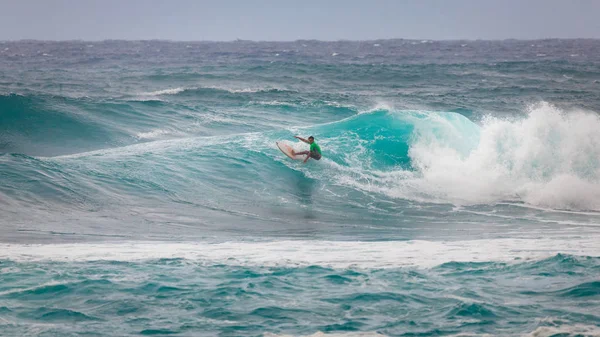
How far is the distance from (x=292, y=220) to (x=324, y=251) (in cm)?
342

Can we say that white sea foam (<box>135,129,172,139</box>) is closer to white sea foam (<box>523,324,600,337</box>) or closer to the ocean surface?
the ocean surface

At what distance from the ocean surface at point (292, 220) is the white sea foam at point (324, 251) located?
0.06 m

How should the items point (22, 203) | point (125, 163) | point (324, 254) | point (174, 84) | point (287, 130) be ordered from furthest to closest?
point (174, 84) < point (287, 130) < point (125, 163) < point (22, 203) < point (324, 254)

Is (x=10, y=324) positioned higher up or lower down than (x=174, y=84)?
lower down

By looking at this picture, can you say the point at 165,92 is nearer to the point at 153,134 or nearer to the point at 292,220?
the point at 153,134

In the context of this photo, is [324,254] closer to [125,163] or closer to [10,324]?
[10,324]

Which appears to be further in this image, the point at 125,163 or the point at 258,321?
the point at 125,163

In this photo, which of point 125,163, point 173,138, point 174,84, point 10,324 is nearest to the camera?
point 10,324

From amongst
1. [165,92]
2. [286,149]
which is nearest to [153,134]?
[286,149]

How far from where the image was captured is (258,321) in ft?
26.3

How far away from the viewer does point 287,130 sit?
23000 mm

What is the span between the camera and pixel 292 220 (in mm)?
14828

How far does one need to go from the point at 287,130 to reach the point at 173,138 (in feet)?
14.2

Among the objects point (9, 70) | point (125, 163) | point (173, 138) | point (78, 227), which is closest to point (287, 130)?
point (173, 138)
